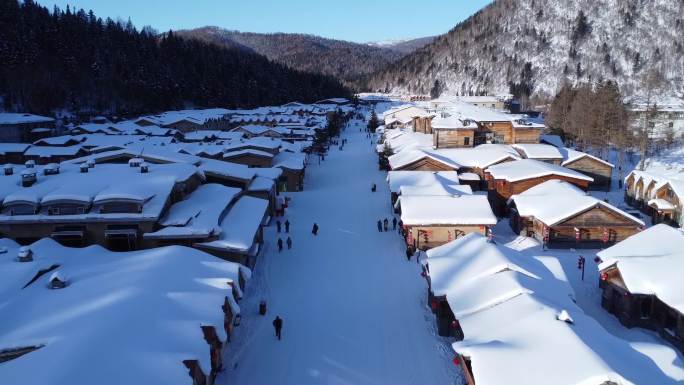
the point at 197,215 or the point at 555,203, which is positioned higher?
the point at 197,215

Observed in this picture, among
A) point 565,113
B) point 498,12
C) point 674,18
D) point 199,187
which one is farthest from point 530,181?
point 498,12

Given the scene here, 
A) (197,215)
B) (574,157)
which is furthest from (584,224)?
(197,215)

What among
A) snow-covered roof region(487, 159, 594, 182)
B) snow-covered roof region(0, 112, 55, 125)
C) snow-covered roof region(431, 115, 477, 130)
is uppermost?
snow-covered roof region(0, 112, 55, 125)

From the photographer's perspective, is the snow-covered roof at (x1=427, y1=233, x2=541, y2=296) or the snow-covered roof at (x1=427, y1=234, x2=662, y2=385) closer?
the snow-covered roof at (x1=427, y1=234, x2=662, y2=385)

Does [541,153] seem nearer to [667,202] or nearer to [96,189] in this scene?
[667,202]

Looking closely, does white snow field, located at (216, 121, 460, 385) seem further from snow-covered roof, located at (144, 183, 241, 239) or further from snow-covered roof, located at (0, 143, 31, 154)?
snow-covered roof, located at (0, 143, 31, 154)

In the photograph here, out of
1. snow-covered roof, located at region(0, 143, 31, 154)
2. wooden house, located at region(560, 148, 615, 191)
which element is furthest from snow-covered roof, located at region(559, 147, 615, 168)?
snow-covered roof, located at region(0, 143, 31, 154)

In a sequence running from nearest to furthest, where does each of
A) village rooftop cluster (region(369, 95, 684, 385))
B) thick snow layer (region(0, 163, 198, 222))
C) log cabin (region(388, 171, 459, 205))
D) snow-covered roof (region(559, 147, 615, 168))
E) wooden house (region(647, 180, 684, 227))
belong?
village rooftop cluster (region(369, 95, 684, 385))
thick snow layer (region(0, 163, 198, 222))
wooden house (region(647, 180, 684, 227))
log cabin (region(388, 171, 459, 205))
snow-covered roof (region(559, 147, 615, 168))

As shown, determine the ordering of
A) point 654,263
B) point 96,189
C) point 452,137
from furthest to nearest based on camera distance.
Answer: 1. point 452,137
2. point 96,189
3. point 654,263
